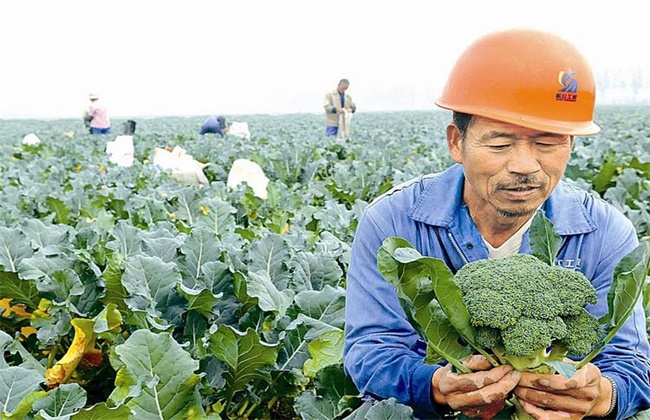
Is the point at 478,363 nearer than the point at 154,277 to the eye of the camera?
Yes

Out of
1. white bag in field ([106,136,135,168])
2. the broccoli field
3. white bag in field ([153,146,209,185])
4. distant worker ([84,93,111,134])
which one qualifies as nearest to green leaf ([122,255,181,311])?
the broccoli field

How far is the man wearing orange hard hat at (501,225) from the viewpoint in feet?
6.50

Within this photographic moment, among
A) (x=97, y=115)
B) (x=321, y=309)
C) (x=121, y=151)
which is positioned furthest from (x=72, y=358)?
(x=97, y=115)

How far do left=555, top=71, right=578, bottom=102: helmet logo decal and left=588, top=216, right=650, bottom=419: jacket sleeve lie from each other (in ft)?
1.45

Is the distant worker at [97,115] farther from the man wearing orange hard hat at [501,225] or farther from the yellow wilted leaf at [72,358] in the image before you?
the man wearing orange hard hat at [501,225]

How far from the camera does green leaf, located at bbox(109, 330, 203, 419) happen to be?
7.78 ft

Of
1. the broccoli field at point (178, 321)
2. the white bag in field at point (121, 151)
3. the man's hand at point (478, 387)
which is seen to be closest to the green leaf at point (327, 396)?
the broccoli field at point (178, 321)

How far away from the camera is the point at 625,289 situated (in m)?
1.86

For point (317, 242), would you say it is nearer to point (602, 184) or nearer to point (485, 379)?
point (485, 379)

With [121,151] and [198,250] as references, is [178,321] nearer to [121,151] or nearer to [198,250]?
[198,250]

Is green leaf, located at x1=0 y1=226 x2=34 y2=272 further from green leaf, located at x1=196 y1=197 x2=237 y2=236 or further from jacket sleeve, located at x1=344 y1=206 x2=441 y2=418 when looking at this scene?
jacket sleeve, located at x1=344 y1=206 x2=441 y2=418

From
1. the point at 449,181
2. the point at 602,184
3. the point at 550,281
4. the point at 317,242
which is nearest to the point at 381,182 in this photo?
the point at 602,184

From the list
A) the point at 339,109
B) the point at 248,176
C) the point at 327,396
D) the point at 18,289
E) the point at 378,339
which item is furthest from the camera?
the point at 339,109

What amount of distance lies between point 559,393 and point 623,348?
38 centimetres
